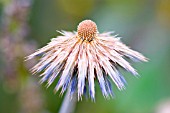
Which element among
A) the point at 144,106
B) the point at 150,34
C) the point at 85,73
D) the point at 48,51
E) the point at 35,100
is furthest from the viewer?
the point at 150,34

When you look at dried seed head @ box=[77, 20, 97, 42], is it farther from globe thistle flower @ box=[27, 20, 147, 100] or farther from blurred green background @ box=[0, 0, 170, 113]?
blurred green background @ box=[0, 0, 170, 113]

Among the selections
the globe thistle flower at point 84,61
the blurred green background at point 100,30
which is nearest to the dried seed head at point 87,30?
the globe thistle flower at point 84,61

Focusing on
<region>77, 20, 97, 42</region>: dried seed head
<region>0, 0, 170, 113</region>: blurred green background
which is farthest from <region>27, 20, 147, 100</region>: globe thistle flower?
<region>0, 0, 170, 113</region>: blurred green background

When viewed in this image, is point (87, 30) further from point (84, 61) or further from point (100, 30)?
point (100, 30)

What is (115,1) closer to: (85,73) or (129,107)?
(129,107)

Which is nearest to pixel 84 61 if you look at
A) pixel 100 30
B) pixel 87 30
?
pixel 87 30

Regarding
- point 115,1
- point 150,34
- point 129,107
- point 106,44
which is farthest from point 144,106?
point 106,44
